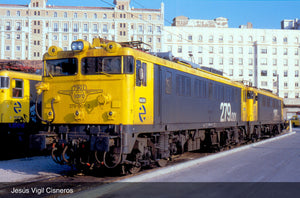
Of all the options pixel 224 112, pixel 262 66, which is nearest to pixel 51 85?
pixel 224 112

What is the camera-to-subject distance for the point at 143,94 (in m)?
9.74

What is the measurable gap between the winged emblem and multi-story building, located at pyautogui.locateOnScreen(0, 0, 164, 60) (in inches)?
3387

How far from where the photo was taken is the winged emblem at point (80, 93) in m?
9.46

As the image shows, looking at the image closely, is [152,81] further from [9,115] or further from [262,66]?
[262,66]

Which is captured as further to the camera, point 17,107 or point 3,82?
point 17,107

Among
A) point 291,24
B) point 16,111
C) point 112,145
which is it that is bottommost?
point 112,145

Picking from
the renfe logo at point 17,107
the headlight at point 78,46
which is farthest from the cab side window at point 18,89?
the headlight at point 78,46

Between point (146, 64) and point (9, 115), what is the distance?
23.8ft

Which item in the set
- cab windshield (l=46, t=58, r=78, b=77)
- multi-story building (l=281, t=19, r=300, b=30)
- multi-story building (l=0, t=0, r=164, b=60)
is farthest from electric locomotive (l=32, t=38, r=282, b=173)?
multi-story building (l=281, t=19, r=300, b=30)

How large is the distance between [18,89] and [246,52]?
266ft

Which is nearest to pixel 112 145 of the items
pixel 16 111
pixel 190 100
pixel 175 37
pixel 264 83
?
pixel 190 100

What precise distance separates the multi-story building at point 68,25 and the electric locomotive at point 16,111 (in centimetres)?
8093

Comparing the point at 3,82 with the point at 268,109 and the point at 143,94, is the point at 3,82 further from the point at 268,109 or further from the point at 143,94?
the point at 268,109

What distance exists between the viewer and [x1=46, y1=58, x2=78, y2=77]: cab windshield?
9883 mm
